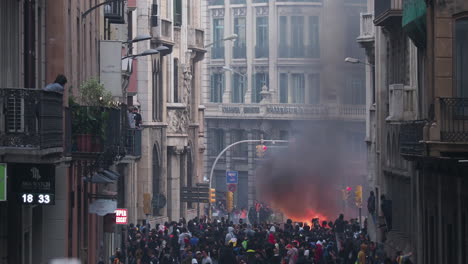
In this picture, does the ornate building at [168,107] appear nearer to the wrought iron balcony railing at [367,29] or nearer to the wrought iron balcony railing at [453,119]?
the wrought iron balcony railing at [367,29]

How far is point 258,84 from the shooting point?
10606cm

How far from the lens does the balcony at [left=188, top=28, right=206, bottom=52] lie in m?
72.4

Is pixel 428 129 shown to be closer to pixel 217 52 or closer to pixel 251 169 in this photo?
pixel 251 169

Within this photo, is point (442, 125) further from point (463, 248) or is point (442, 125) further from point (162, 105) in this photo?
point (162, 105)

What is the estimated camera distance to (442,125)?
26922mm

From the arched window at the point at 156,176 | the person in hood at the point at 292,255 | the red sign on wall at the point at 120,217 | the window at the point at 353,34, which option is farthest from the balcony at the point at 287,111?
the person in hood at the point at 292,255

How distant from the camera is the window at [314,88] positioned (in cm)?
9900

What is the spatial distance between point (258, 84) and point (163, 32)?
135 feet

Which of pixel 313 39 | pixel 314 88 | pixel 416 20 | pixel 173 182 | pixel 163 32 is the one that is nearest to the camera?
pixel 416 20

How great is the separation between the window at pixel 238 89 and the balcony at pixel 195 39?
102ft

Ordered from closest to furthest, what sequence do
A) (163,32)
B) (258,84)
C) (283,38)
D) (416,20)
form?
(416,20)
(163,32)
(283,38)
(258,84)

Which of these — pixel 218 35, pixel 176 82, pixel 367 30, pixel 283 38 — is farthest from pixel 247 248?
pixel 218 35

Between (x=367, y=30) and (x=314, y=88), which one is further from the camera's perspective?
(x=314, y=88)

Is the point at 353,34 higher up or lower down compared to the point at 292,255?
higher up
